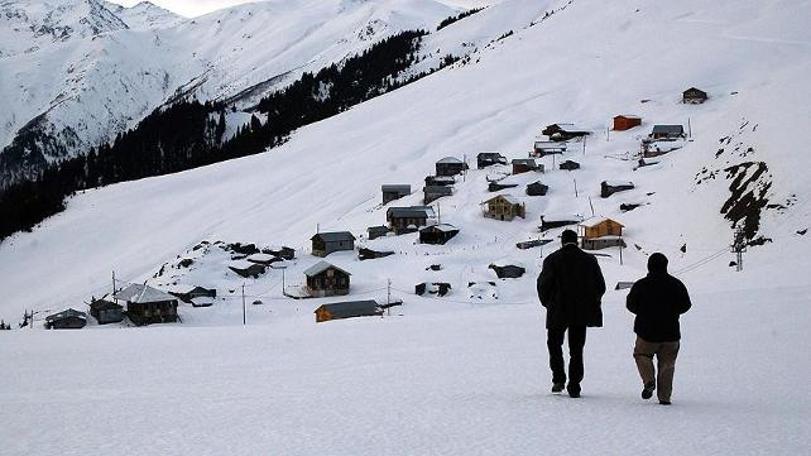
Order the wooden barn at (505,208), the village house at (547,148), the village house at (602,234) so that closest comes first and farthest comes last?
the village house at (602,234) < the wooden barn at (505,208) < the village house at (547,148)

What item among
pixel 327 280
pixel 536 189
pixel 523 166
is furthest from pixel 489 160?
pixel 327 280

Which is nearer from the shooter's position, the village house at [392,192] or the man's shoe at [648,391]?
the man's shoe at [648,391]

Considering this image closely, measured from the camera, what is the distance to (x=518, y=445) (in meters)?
5.25

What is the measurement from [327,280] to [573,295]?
37489 millimetres

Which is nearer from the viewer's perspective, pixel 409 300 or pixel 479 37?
pixel 409 300

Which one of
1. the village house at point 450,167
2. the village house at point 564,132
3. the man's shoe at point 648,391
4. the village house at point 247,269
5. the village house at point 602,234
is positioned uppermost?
the village house at point 564,132

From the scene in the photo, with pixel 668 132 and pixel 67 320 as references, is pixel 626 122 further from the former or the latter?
pixel 67 320

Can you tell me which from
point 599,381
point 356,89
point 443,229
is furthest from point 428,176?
point 356,89

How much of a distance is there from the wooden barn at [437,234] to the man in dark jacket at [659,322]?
44389 mm


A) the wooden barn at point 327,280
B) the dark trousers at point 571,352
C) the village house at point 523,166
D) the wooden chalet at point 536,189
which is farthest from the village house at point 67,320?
the village house at point 523,166

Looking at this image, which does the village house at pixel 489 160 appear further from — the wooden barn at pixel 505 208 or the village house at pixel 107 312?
the village house at pixel 107 312

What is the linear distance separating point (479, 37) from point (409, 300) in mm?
159746

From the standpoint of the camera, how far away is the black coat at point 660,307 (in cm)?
685

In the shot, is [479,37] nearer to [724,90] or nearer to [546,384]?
[724,90]
